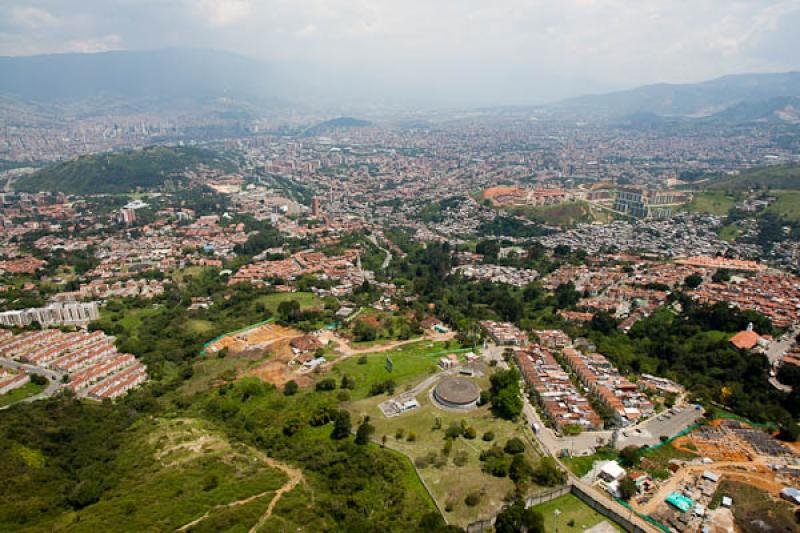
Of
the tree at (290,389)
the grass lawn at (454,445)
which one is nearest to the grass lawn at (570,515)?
the grass lawn at (454,445)

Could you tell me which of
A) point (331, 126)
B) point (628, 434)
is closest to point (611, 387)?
point (628, 434)

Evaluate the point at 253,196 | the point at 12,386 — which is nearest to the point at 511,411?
the point at 12,386

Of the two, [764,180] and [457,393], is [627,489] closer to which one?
[457,393]

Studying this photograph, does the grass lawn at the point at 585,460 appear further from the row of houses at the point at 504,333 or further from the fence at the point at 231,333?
the fence at the point at 231,333

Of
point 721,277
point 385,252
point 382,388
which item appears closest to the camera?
point 382,388

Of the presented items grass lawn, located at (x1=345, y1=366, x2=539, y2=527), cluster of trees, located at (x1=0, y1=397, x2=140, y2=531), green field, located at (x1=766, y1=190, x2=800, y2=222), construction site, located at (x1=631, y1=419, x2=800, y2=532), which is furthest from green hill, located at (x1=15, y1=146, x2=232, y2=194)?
green field, located at (x1=766, y1=190, x2=800, y2=222)

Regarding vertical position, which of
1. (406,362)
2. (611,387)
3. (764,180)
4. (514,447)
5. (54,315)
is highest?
(764,180)

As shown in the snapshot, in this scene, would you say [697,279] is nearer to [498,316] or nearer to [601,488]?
[498,316]

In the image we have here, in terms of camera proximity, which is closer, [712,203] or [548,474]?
[548,474]
